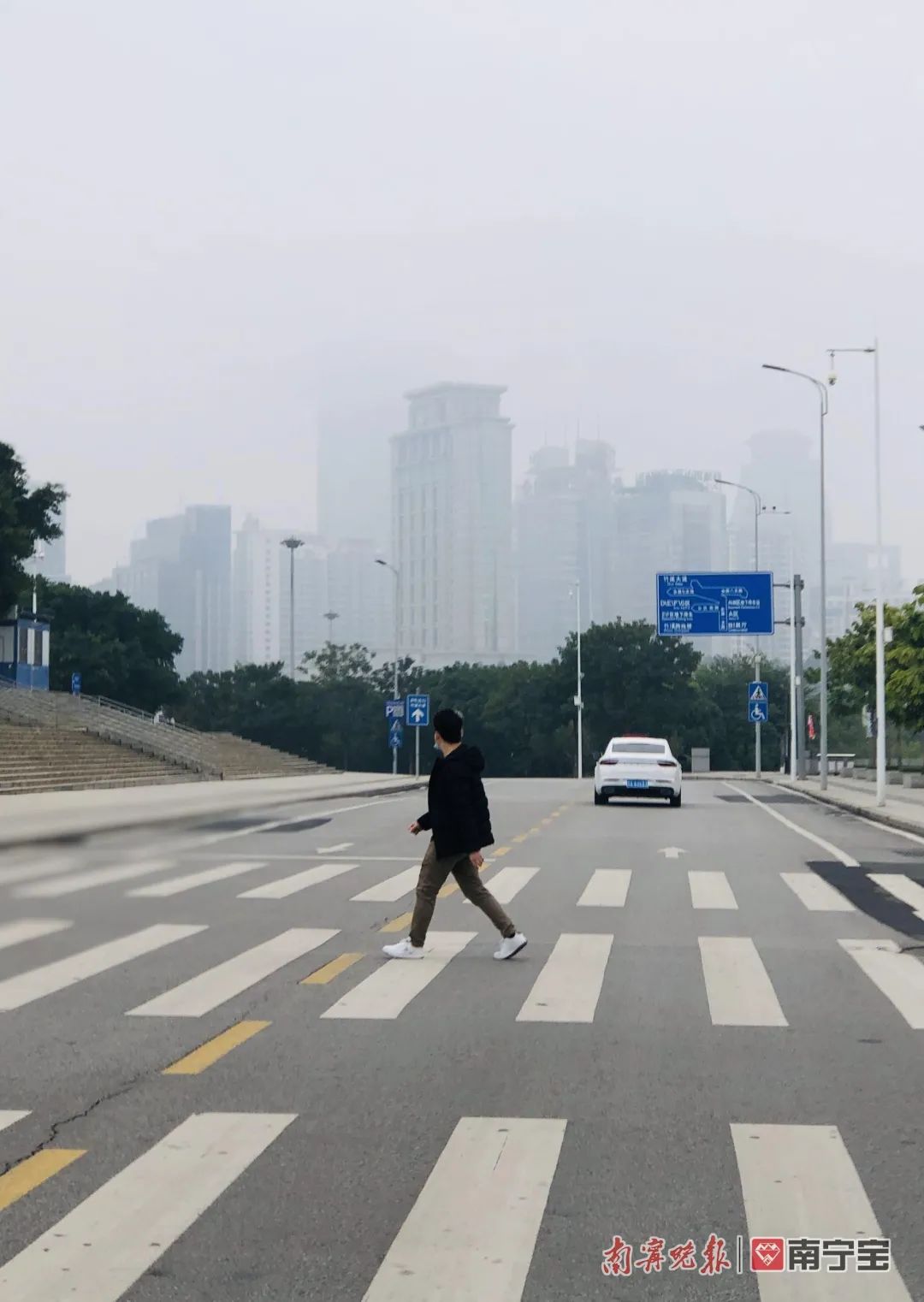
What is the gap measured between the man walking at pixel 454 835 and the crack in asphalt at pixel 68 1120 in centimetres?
378

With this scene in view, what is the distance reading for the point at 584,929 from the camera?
1322 centimetres

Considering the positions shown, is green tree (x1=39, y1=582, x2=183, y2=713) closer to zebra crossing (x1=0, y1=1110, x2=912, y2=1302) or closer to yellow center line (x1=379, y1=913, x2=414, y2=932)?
yellow center line (x1=379, y1=913, x2=414, y2=932)

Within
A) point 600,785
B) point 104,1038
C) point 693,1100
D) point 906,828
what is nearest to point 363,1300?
point 693,1100

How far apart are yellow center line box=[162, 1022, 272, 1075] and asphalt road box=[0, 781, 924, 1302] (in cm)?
3

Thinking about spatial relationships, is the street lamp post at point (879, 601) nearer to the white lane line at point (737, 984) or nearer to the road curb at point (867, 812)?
the road curb at point (867, 812)

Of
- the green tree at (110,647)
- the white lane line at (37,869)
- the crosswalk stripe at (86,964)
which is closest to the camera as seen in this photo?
the crosswalk stripe at (86,964)

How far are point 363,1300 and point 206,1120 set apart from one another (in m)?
2.25

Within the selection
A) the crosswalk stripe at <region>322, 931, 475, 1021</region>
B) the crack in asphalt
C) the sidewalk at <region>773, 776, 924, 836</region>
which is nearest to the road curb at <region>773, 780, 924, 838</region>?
the sidewalk at <region>773, 776, 924, 836</region>

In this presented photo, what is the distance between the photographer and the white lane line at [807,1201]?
4.76 meters

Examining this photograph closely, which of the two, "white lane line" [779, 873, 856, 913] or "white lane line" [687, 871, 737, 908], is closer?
"white lane line" [779, 873, 856, 913]

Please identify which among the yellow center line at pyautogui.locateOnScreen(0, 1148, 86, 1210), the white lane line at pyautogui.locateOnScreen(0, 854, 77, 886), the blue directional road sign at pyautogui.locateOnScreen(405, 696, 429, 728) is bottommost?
the white lane line at pyautogui.locateOnScreen(0, 854, 77, 886)

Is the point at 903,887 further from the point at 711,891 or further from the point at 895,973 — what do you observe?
the point at 895,973

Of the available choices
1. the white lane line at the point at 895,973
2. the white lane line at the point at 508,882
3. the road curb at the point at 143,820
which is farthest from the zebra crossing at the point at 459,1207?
the road curb at the point at 143,820

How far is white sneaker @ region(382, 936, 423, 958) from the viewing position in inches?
452
